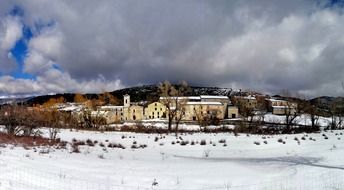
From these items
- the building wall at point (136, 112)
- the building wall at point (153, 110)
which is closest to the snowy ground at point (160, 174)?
the building wall at point (153, 110)

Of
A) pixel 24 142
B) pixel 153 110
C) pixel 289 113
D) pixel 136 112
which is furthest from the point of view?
pixel 153 110

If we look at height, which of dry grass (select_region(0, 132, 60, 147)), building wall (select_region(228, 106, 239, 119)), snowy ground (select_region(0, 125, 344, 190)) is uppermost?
building wall (select_region(228, 106, 239, 119))

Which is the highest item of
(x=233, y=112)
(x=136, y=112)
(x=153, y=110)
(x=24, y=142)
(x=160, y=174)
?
(x=153, y=110)

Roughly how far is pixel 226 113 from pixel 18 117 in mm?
101200

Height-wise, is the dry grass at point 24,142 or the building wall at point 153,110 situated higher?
the building wall at point 153,110

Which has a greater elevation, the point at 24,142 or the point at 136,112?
the point at 136,112

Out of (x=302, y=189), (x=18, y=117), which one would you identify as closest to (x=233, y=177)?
(x=302, y=189)

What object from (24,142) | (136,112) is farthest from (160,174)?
(136,112)

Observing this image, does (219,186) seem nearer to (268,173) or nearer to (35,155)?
(268,173)

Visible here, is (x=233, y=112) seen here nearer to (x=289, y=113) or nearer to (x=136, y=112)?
(x=136, y=112)

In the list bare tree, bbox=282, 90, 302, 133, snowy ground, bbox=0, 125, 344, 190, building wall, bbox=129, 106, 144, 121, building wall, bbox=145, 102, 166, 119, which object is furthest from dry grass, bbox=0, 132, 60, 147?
building wall, bbox=145, 102, 166, 119

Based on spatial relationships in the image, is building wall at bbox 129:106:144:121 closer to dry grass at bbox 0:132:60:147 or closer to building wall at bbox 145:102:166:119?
building wall at bbox 145:102:166:119

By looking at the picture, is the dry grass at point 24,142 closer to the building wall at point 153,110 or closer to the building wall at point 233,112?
the building wall at point 233,112

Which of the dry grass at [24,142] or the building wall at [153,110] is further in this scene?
the building wall at [153,110]
